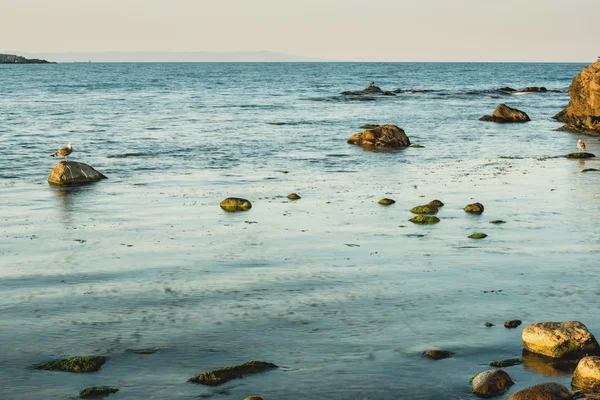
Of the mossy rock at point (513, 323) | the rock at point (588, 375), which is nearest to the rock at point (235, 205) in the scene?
the mossy rock at point (513, 323)

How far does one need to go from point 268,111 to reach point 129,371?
201ft

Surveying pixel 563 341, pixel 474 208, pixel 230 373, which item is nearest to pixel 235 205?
Result: pixel 474 208

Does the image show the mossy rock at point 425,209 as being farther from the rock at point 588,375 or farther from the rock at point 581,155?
the rock at point 581,155

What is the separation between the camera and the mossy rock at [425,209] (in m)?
23.8

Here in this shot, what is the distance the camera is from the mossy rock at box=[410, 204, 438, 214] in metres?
23.8

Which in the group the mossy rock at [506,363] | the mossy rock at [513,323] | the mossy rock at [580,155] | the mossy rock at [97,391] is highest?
the mossy rock at [580,155]

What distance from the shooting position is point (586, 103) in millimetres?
52906

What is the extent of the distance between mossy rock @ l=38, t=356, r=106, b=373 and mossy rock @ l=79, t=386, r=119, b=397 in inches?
33.0

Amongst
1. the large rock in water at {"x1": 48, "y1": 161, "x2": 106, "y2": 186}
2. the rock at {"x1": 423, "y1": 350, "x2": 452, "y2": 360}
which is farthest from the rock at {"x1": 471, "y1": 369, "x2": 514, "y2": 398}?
the large rock in water at {"x1": 48, "y1": 161, "x2": 106, "y2": 186}

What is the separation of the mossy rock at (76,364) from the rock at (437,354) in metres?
4.94

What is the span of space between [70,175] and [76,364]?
61.5ft

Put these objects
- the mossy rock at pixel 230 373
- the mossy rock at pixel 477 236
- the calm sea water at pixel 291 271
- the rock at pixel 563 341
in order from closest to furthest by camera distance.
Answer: the mossy rock at pixel 230 373
the calm sea water at pixel 291 271
the rock at pixel 563 341
the mossy rock at pixel 477 236

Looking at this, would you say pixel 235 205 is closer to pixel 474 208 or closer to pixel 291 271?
pixel 474 208

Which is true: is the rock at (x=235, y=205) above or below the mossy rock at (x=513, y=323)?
below
